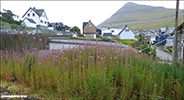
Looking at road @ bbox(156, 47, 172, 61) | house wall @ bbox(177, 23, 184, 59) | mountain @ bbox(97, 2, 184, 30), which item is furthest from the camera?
mountain @ bbox(97, 2, 184, 30)

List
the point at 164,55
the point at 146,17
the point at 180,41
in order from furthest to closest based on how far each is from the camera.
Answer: the point at 146,17
the point at 164,55
the point at 180,41

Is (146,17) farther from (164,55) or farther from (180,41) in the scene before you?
(180,41)

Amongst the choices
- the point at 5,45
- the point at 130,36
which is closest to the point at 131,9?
the point at 130,36

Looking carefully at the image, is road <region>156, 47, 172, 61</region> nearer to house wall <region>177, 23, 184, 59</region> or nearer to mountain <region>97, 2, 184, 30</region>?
house wall <region>177, 23, 184, 59</region>

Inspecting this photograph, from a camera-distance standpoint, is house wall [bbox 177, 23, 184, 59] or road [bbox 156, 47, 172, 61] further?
house wall [bbox 177, 23, 184, 59]

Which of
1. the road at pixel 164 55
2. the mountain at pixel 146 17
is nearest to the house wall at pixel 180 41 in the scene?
the road at pixel 164 55

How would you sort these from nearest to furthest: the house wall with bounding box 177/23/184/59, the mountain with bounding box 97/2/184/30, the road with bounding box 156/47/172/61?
1. the road with bounding box 156/47/172/61
2. the house wall with bounding box 177/23/184/59
3. the mountain with bounding box 97/2/184/30

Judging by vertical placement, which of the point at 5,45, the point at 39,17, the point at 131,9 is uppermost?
the point at 131,9

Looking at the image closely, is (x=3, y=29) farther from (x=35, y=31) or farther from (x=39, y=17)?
(x=39, y=17)

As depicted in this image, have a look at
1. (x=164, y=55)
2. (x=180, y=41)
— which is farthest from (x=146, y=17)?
(x=180, y=41)

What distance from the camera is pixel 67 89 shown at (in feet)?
10.8

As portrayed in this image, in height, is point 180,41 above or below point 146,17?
below

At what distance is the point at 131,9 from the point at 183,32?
10310cm

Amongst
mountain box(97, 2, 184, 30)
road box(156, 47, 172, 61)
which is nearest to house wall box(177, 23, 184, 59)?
road box(156, 47, 172, 61)
